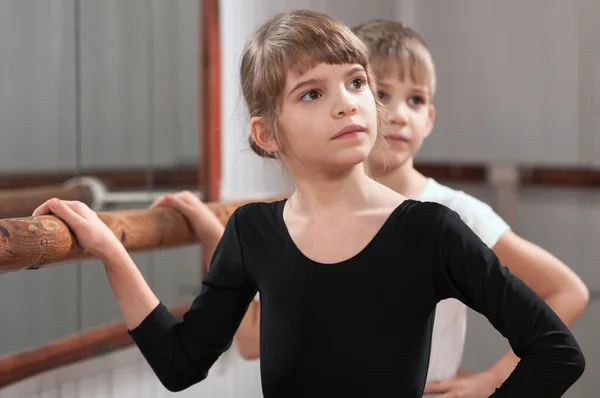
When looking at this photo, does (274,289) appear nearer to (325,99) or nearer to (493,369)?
(325,99)

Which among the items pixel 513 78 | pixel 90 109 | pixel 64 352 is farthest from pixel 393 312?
pixel 513 78

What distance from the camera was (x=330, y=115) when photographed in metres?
0.88

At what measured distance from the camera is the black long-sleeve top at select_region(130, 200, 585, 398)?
831 mm

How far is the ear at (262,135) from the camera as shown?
953 millimetres

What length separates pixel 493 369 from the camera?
1.24m

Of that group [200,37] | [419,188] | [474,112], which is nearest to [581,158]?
[474,112]

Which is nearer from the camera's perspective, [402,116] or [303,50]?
[303,50]

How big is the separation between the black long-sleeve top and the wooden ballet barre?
225 millimetres

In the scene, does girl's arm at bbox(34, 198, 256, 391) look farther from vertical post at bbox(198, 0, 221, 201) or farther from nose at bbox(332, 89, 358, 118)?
vertical post at bbox(198, 0, 221, 201)

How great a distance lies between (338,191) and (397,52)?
0.42 meters

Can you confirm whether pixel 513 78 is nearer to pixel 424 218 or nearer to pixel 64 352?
pixel 64 352

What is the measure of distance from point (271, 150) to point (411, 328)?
0.82 feet

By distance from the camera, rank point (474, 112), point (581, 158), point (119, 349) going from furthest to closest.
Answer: point (474, 112) < point (581, 158) < point (119, 349)

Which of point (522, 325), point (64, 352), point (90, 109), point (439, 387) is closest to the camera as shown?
point (522, 325)
